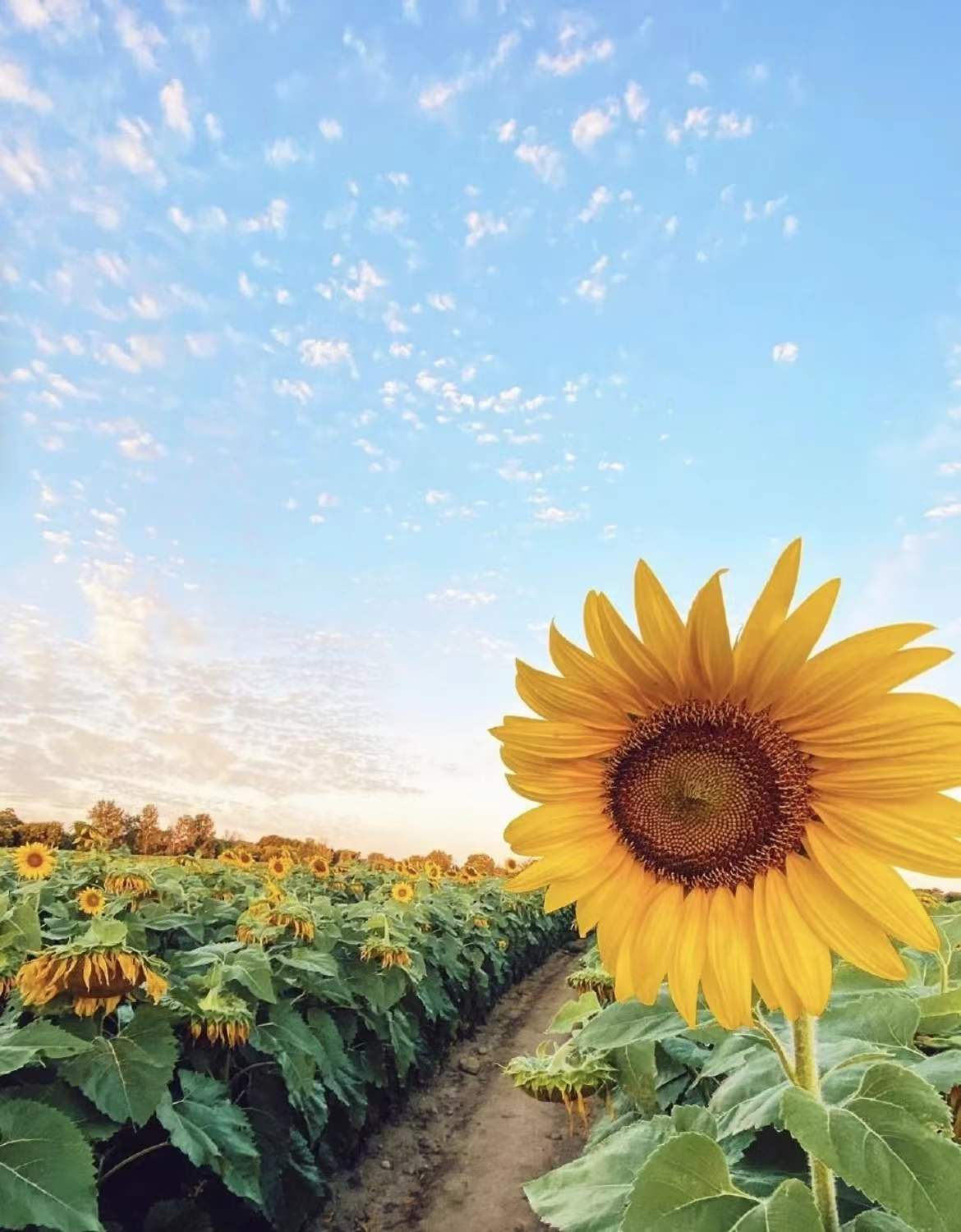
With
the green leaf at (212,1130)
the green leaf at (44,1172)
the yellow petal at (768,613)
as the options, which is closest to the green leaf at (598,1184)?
the yellow petal at (768,613)

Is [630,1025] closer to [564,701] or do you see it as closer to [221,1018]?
[564,701]

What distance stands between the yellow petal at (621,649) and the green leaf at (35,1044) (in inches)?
75.9

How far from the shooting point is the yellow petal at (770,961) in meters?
1.25

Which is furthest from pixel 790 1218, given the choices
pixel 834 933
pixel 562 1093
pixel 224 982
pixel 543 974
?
pixel 543 974

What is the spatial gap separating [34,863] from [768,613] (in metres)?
8.08

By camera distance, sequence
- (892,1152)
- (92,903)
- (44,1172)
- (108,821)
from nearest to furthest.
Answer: (892,1152), (44,1172), (92,903), (108,821)

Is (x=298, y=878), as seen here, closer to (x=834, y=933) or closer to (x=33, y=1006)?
(x=33, y=1006)

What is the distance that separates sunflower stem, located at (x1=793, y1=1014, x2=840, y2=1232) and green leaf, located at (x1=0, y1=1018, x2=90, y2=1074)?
6.30 feet

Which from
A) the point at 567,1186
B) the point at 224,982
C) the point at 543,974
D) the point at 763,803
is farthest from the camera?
the point at 543,974

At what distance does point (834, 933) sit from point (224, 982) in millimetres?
3109

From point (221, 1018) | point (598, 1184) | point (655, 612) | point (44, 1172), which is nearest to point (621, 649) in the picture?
point (655, 612)

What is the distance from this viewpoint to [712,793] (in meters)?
1.39

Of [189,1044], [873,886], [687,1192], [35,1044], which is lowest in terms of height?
[189,1044]

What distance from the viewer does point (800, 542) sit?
1.21m
